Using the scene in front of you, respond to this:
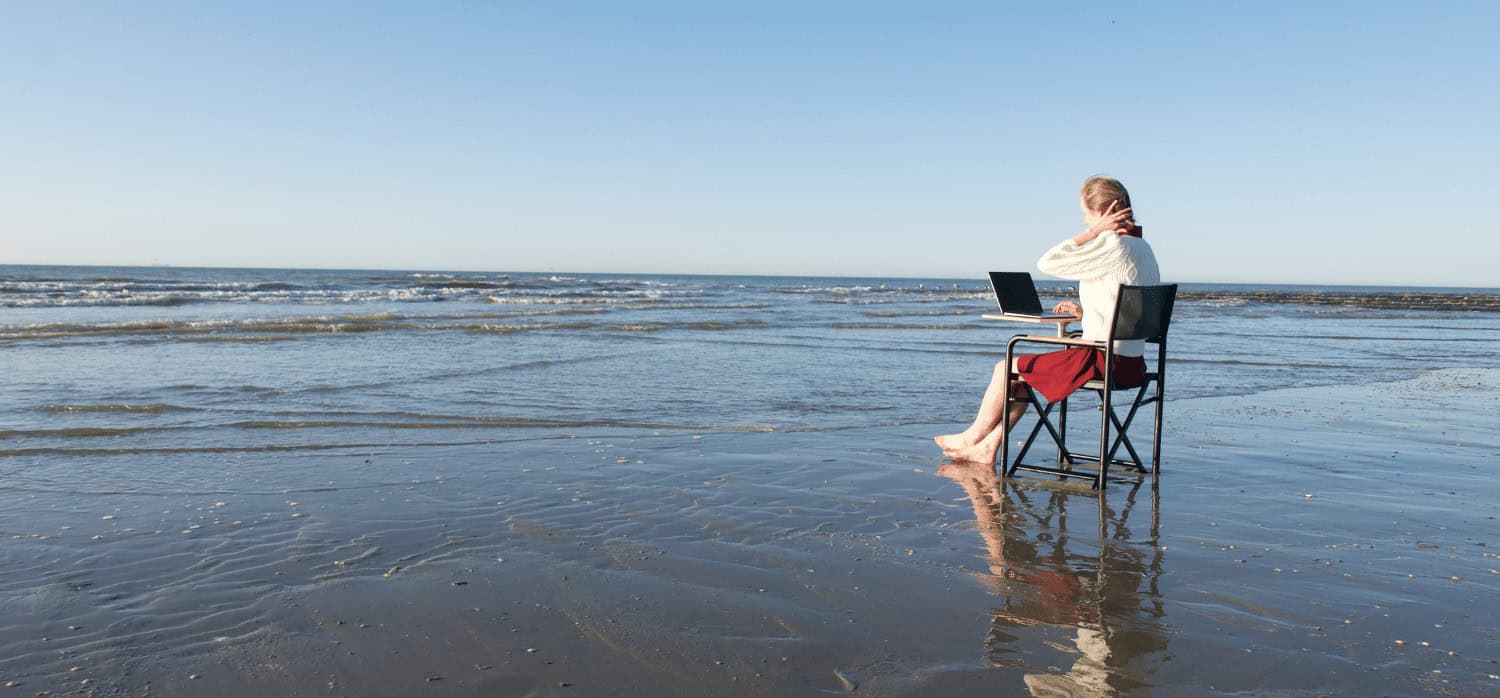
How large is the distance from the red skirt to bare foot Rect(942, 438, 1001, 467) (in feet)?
2.24

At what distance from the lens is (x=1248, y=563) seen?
3809 millimetres

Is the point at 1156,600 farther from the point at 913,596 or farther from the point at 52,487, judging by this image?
the point at 52,487

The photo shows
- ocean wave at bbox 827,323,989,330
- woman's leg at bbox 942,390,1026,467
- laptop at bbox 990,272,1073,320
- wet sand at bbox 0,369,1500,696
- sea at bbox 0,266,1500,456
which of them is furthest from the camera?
ocean wave at bbox 827,323,989,330

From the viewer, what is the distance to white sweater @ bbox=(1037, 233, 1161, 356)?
188 inches

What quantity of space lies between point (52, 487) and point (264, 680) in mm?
3267

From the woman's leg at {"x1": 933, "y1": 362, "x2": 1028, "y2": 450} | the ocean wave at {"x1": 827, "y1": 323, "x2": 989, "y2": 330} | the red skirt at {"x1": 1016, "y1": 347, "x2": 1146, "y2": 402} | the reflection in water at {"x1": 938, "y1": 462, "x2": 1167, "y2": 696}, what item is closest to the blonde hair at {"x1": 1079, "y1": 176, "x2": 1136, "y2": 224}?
the red skirt at {"x1": 1016, "y1": 347, "x2": 1146, "y2": 402}

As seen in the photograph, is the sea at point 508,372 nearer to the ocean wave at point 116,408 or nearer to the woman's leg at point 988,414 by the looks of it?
the ocean wave at point 116,408

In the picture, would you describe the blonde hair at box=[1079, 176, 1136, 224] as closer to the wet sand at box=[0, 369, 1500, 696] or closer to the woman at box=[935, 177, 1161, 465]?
the woman at box=[935, 177, 1161, 465]

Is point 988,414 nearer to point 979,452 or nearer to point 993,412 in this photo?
point 993,412

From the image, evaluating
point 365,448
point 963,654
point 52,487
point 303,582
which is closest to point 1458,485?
point 963,654

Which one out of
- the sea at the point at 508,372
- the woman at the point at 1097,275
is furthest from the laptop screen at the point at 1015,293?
the sea at the point at 508,372

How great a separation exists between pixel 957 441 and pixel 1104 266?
1603 mm

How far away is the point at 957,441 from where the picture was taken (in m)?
5.98

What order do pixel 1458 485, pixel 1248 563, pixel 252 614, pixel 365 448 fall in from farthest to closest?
1. pixel 365 448
2. pixel 1458 485
3. pixel 1248 563
4. pixel 252 614
